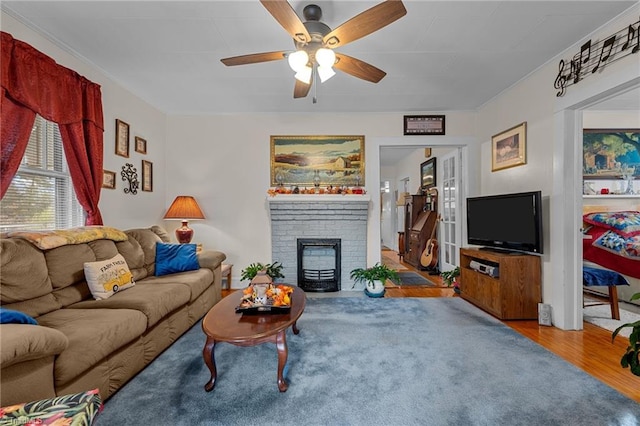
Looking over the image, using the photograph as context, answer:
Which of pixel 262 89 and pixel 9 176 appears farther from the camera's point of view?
pixel 262 89

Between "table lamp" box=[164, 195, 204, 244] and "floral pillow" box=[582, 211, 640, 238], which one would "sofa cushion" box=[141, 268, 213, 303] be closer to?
"table lamp" box=[164, 195, 204, 244]

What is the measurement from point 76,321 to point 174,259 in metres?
1.29

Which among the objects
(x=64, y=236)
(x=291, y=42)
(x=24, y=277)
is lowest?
(x=24, y=277)

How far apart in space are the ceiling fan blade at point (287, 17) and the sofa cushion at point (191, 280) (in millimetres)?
2234

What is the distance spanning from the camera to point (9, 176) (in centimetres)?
191

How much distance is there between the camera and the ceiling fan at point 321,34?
1.51 m

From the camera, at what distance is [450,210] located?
4.58 meters

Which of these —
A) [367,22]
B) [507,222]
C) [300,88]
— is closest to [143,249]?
[300,88]

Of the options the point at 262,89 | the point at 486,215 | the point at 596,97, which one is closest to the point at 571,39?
the point at 596,97

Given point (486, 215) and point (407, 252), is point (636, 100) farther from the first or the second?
point (407, 252)

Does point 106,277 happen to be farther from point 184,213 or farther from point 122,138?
point 122,138

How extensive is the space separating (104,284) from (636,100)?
19.2 feet

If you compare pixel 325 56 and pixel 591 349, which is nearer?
pixel 325 56

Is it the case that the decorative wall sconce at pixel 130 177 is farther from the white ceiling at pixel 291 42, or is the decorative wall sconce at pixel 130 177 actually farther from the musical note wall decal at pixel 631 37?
the musical note wall decal at pixel 631 37
